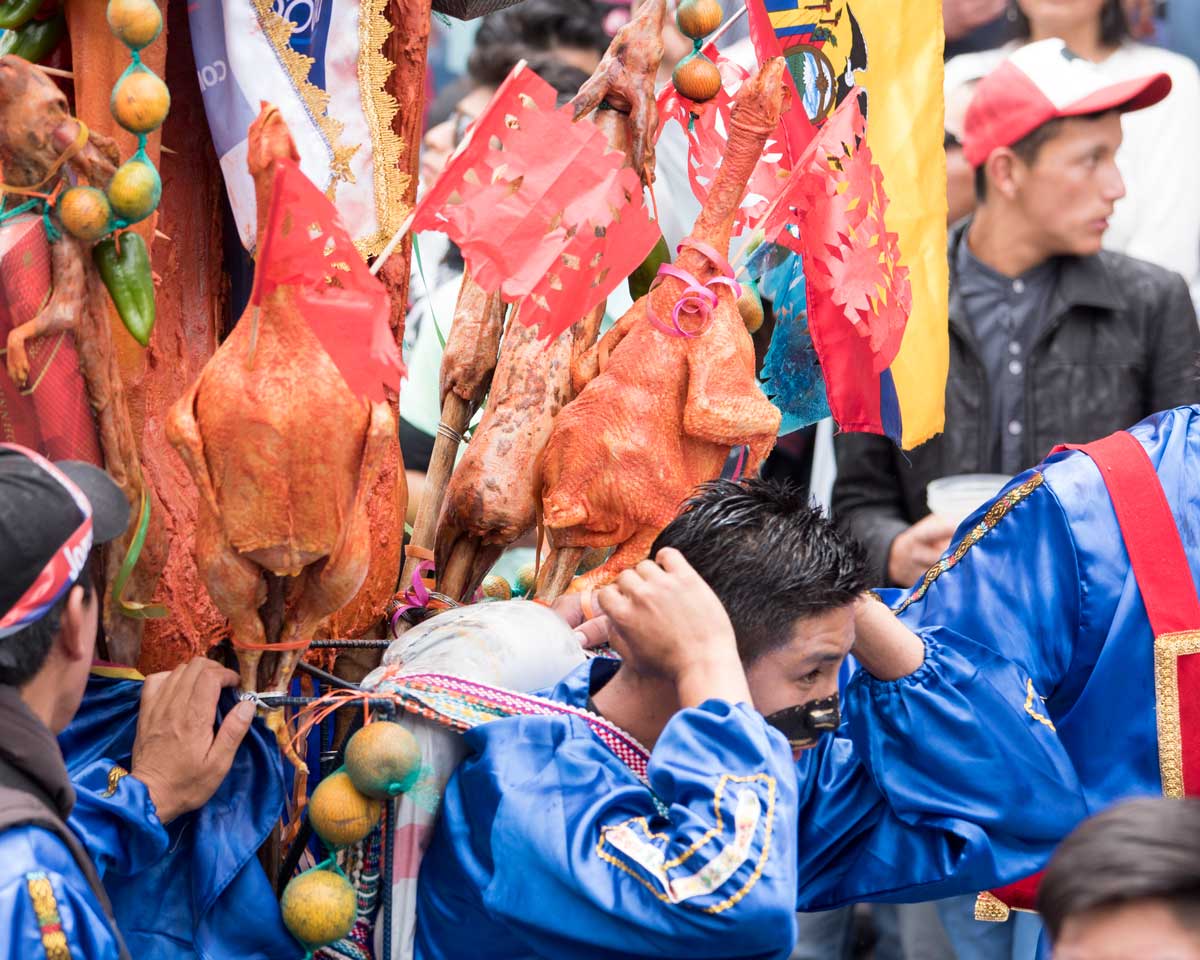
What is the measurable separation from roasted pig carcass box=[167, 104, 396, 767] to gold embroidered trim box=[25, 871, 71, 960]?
472 mm

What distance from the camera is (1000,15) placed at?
4.41m

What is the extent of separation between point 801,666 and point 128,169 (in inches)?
37.1

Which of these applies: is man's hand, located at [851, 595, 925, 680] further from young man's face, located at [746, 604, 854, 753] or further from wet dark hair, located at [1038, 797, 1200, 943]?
wet dark hair, located at [1038, 797, 1200, 943]

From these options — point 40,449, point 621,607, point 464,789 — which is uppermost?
point 40,449

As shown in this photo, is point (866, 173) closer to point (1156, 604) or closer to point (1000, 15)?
point (1156, 604)

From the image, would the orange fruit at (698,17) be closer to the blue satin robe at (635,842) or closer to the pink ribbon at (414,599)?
the pink ribbon at (414,599)

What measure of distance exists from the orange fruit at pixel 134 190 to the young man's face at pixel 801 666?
0.86m

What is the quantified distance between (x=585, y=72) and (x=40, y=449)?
9.58ft

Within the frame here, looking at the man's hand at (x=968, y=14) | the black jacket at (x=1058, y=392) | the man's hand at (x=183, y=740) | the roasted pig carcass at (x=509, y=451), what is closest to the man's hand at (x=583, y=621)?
the roasted pig carcass at (x=509, y=451)

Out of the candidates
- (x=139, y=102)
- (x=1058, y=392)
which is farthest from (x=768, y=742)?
(x=1058, y=392)

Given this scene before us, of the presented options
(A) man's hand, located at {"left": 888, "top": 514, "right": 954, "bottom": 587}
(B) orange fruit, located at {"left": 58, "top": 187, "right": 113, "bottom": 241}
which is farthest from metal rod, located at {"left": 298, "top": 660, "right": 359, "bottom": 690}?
(A) man's hand, located at {"left": 888, "top": 514, "right": 954, "bottom": 587}

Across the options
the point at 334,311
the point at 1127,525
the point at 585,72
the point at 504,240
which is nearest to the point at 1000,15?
the point at 585,72

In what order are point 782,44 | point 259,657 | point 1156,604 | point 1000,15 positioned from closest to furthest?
point 259,657, point 1156,604, point 782,44, point 1000,15

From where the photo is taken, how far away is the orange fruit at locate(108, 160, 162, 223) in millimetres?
1725
